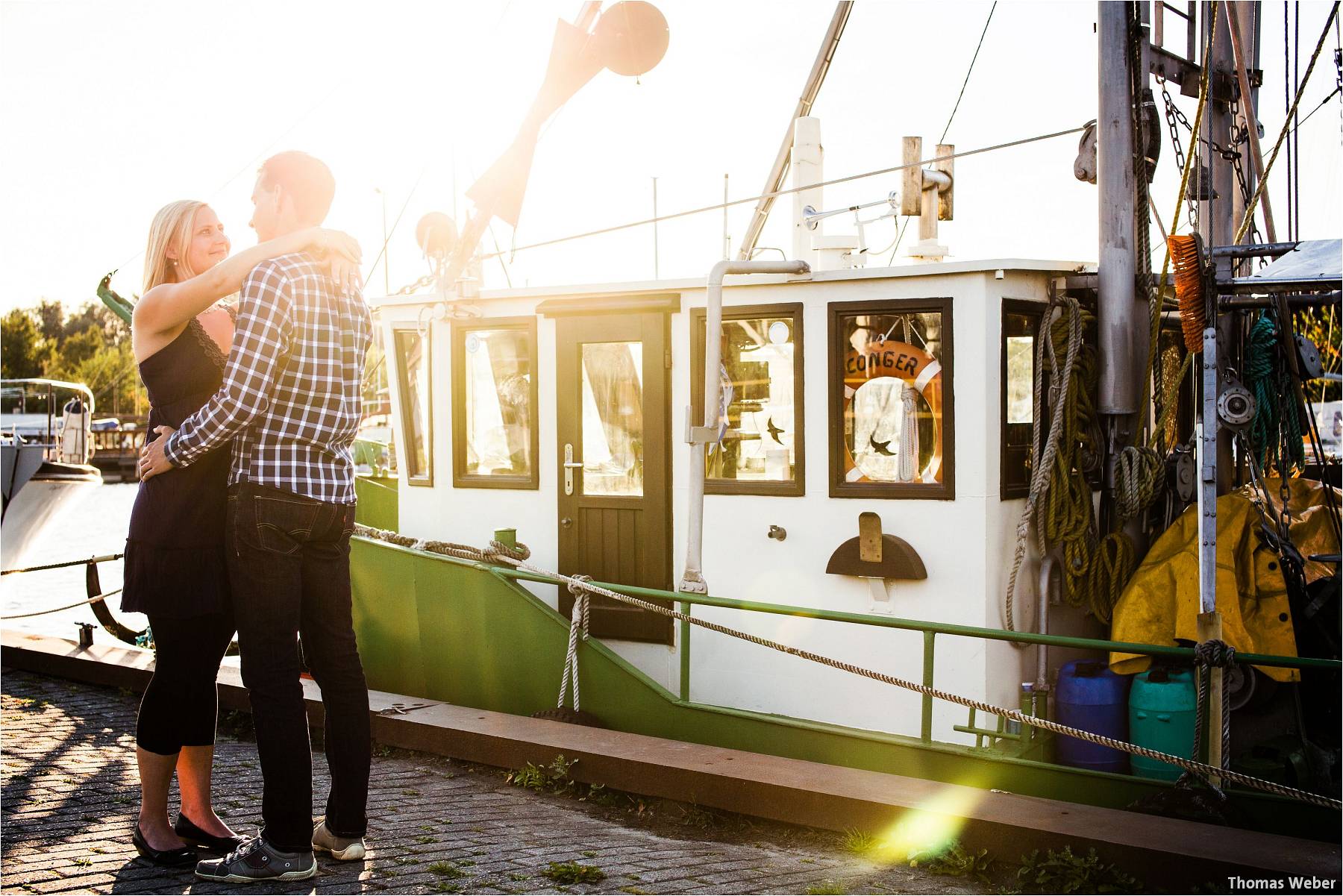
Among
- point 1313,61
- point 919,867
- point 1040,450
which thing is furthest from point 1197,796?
point 1313,61

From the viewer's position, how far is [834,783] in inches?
200

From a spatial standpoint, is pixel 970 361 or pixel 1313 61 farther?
pixel 1313 61

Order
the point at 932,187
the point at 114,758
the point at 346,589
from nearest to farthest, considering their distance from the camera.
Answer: the point at 346,589, the point at 114,758, the point at 932,187

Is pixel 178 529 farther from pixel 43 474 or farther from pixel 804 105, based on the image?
pixel 43 474

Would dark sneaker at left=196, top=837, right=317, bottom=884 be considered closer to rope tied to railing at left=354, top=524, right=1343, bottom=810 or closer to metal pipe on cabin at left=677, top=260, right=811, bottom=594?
rope tied to railing at left=354, top=524, right=1343, bottom=810

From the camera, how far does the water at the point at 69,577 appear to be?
16.8 metres

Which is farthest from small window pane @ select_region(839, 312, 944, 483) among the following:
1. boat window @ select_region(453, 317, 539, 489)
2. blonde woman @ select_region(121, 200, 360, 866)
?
blonde woman @ select_region(121, 200, 360, 866)

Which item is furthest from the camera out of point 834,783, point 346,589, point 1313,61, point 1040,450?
point 1313,61

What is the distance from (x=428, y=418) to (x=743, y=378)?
87.1 inches

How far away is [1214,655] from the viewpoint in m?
4.84

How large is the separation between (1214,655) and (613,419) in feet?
11.6

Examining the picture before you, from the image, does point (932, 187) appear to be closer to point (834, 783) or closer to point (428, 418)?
point (428, 418)

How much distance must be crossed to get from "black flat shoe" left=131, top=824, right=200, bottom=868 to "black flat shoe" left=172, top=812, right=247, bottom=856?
0.05m

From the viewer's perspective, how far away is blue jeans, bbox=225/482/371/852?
3.79 metres
